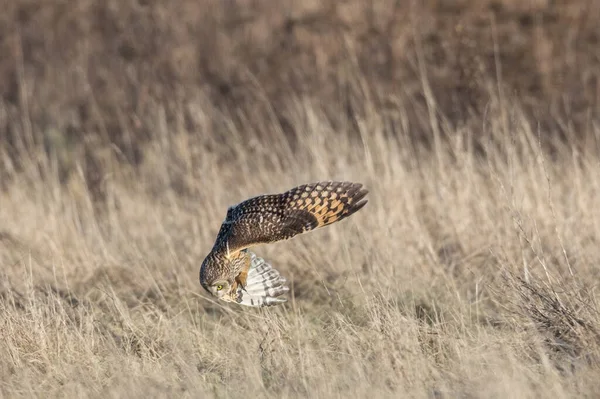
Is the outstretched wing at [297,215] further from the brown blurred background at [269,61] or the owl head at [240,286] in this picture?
the brown blurred background at [269,61]

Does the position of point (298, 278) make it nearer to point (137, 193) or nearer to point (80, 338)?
point (80, 338)

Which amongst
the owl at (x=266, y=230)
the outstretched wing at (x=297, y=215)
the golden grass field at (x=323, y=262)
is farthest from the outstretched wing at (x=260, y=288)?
the outstretched wing at (x=297, y=215)

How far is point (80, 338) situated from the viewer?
4988 millimetres

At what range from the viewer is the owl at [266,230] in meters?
5.16

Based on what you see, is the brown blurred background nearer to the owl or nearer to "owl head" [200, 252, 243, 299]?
the owl

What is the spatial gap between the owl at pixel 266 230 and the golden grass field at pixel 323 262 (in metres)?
0.18

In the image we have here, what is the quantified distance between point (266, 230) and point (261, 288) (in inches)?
13.7

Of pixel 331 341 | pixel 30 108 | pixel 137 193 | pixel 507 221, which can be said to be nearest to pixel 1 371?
pixel 331 341

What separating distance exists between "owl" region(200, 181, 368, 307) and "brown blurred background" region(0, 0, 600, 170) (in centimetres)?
400

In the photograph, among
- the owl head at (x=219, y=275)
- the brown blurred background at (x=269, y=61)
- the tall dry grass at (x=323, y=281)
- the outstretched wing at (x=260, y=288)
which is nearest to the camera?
the tall dry grass at (x=323, y=281)

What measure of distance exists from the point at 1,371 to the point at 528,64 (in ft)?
22.9

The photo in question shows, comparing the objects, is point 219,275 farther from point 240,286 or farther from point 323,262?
point 323,262

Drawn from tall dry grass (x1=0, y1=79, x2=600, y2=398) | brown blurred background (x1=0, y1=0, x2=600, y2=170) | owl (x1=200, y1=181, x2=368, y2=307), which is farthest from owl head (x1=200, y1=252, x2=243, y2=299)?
brown blurred background (x1=0, y1=0, x2=600, y2=170)

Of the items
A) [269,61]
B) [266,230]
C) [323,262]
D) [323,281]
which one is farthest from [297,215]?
[269,61]
